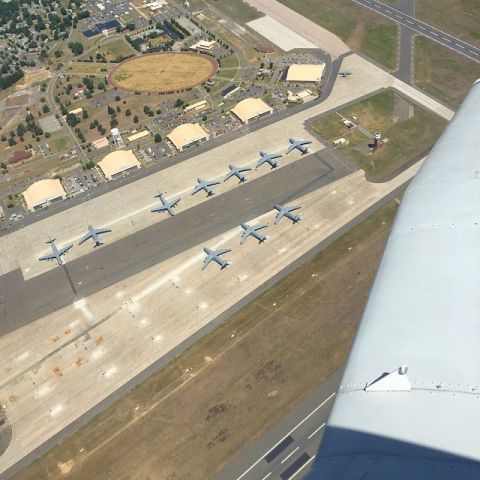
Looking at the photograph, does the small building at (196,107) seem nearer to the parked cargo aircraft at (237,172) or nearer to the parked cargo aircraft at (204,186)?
the parked cargo aircraft at (237,172)

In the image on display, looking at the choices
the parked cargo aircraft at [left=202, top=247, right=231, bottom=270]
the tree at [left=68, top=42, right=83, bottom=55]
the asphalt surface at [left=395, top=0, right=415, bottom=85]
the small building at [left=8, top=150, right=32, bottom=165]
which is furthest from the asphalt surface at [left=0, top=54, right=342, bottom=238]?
the tree at [left=68, top=42, right=83, bottom=55]

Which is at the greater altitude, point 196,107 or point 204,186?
point 196,107

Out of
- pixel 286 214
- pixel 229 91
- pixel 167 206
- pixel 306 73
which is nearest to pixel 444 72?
pixel 306 73

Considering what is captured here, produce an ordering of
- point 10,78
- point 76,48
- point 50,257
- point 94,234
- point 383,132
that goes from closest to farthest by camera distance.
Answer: point 50,257 → point 94,234 → point 383,132 → point 10,78 → point 76,48

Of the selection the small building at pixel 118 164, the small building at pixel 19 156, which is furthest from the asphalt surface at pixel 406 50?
the small building at pixel 19 156

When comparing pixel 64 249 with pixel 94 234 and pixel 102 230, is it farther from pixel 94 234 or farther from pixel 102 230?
pixel 102 230

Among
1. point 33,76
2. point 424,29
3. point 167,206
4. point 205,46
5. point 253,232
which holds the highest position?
point 205,46

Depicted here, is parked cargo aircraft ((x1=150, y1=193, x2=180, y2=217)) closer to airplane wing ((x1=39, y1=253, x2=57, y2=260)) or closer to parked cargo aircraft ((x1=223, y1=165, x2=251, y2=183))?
parked cargo aircraft ((x1=223, y1=165, x2=251, y2=183))
